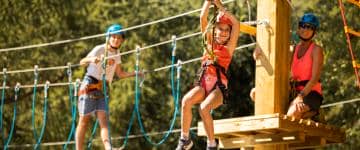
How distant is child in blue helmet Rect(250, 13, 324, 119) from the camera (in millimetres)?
8141

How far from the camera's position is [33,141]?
20109 millimetres

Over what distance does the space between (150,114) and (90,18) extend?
8.04ft

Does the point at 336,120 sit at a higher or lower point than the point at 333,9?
lower

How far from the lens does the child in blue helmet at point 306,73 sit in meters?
8.14

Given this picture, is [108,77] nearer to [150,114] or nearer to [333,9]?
[333,9]

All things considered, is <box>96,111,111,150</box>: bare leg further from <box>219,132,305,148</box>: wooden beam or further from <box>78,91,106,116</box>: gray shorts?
<box>219,132,305,148</box>: wooden beam

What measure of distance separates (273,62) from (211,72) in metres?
0.56

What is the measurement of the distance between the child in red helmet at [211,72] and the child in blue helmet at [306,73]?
42 cm

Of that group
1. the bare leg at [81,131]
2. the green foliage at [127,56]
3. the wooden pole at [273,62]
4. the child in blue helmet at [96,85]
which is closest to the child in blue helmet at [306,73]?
the wooden pole at [273,62]

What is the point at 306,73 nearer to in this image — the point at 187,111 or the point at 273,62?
the point at 273,62

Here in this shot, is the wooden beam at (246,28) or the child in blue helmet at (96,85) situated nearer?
the wooden beam at (246,28)

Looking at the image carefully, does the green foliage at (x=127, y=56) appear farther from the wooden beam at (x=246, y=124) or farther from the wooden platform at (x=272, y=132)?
the wooden beam at (x=246, y=124)

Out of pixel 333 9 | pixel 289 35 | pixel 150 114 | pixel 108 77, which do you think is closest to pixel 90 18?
pixel 150 114

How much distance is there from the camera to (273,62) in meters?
8.11
